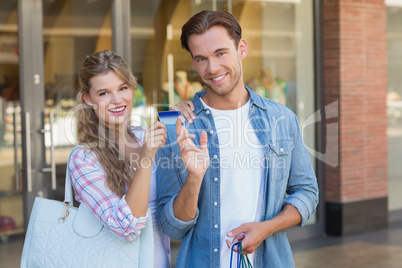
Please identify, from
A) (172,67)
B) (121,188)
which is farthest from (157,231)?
(172,67)

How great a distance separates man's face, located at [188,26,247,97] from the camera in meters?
2.35

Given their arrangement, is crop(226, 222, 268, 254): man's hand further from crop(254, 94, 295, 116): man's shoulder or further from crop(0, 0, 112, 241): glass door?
crop(0, 0, 112, 241): glass door

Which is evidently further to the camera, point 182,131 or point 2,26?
point 2,26

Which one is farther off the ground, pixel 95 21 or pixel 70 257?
pixel 95 21

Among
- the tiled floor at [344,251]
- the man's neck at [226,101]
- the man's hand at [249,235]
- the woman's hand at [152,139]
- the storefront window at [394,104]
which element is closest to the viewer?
the woman's hand at [152,139]

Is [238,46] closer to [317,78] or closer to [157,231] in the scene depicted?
[157,231]

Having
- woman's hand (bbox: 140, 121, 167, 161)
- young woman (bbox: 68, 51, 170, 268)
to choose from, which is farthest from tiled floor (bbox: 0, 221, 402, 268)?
woman's hand (bbox: 140, 121, 167, 161)

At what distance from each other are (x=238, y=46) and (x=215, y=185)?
0.54m

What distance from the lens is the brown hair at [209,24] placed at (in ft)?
7.72

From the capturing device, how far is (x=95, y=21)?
6.66m

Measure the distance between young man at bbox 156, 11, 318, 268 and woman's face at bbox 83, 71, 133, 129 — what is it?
21 centimetres

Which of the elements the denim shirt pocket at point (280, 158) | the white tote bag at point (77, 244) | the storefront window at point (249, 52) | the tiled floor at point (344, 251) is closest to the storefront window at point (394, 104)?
the tiled floor at point (344, 251)

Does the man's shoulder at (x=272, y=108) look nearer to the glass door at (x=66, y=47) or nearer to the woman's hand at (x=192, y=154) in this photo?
the woman's hand at (x=192, y=154)

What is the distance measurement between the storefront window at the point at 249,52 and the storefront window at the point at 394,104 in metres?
1.40
